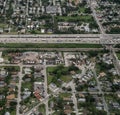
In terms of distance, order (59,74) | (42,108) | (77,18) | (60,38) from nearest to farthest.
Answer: (42,108), (59,74), (60,38), (77,18)

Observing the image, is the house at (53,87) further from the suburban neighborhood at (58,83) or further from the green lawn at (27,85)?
the green lawn at (27,85)


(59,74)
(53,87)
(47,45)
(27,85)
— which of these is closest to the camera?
(53,87)

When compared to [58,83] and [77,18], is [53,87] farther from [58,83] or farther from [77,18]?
[77,18]

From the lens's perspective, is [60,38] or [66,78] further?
[60,38]

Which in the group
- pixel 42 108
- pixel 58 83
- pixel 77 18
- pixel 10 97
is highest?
pixel 77 18

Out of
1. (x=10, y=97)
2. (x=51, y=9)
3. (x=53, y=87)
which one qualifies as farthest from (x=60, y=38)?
(x=10, y=97)

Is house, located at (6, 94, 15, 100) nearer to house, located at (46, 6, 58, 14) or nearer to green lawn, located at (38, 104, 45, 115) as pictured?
green lawn, located at (38, 104, 45, 115)

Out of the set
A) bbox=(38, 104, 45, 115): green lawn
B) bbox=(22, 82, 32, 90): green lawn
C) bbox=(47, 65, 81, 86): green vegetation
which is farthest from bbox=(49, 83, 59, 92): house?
bbox=(38, 104, 45, 115): green lawn

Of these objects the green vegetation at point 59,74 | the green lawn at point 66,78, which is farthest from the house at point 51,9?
the green lawn at point 66,78
